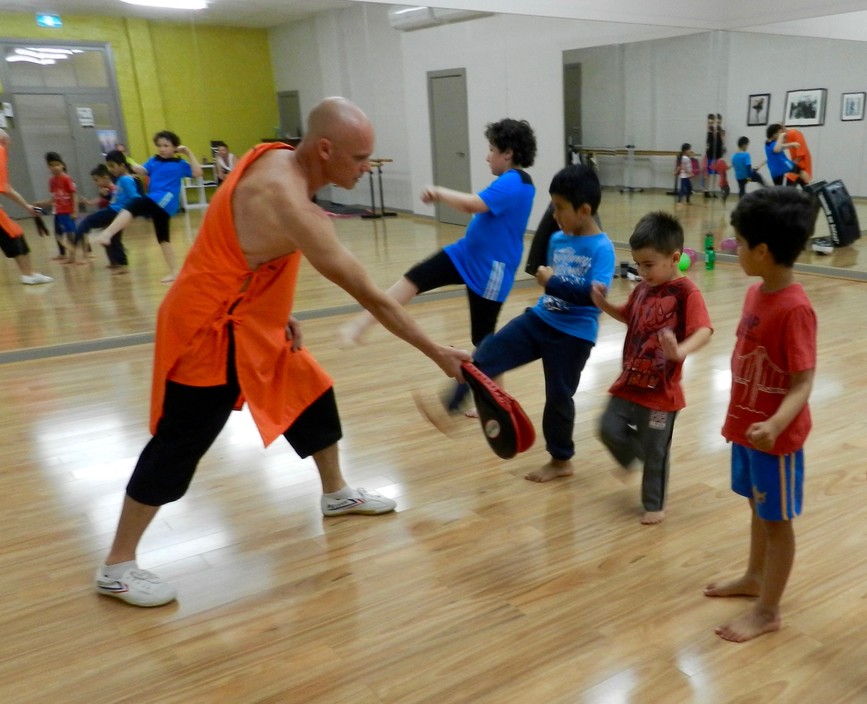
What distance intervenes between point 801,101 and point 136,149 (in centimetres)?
675

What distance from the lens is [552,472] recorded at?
119 inches

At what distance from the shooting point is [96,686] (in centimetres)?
192

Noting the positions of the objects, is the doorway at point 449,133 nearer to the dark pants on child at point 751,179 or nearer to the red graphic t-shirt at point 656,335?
the dark pants on child at point 751,179

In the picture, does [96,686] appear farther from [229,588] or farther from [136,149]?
[136,149]

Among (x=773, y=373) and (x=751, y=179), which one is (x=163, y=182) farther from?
(x=751, y=179)

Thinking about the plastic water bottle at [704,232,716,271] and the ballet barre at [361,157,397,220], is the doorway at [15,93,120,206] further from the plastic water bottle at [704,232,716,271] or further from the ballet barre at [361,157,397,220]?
the plastic water bottle at [704,232,716,271]

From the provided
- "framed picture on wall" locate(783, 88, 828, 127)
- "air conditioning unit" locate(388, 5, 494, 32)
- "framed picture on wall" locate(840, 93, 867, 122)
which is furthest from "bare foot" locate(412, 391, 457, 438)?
"framed picture on wall" locate(840, 93, 867, 122)

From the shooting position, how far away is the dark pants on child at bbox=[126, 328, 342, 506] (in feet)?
7.11

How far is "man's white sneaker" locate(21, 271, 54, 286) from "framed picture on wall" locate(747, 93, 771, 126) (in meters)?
7.21

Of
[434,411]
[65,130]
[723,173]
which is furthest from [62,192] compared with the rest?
[723,173]

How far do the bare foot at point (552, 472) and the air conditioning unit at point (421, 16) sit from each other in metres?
4.03

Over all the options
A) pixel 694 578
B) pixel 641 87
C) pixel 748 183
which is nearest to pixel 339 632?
pixel 694 578

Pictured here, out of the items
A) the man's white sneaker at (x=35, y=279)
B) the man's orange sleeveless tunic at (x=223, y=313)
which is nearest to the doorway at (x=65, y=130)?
the man's white sneaker at (x=35, y=279)

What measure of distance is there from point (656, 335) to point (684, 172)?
6377 mm
